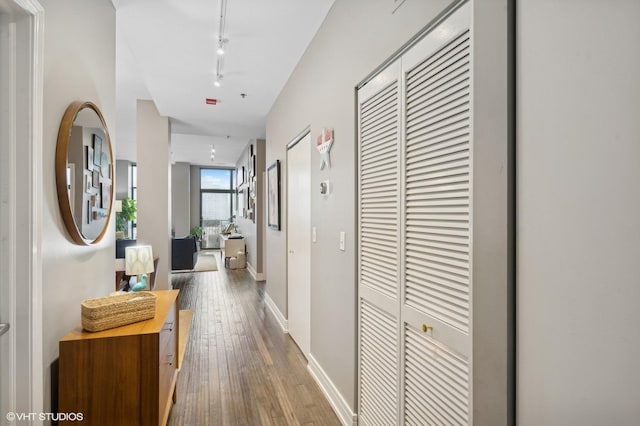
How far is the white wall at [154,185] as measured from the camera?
16.4 feet

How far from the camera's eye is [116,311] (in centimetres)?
163

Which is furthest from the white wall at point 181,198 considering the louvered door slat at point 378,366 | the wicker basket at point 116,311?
the louvered door slat at point 378,366

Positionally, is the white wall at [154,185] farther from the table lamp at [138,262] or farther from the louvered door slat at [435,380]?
the louvered door slat at [435,380]

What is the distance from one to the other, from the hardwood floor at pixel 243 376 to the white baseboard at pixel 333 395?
1.6 inches

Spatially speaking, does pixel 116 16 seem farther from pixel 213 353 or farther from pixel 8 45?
pixel 213 353

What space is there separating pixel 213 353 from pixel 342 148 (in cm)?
229

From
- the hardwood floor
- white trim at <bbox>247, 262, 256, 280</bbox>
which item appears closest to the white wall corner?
white trim at <bbox>247, 262, 256, 280</bbox>

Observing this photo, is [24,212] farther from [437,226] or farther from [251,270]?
[251,270]

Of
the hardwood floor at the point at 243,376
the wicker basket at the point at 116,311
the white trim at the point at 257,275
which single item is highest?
the wicker basket at the point at 116,311

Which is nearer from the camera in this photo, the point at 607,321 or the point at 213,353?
the point at 607,321

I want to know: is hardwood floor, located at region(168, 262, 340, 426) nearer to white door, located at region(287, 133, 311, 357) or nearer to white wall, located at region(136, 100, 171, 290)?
white door, located at region(287, 133, 311, 357)

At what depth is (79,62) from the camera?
5.91ft

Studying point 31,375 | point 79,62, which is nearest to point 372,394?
point 31,375

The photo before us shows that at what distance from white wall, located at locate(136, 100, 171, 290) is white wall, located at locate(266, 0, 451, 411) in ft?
9.71
